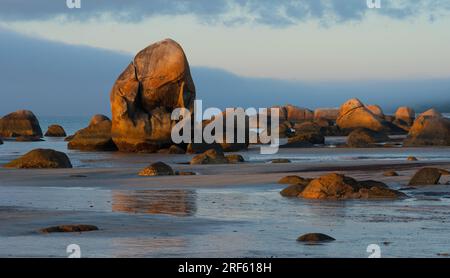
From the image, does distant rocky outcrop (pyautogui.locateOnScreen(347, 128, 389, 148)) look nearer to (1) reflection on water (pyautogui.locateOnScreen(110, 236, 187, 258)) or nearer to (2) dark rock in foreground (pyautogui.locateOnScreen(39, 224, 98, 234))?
(2) dark rock in foreground (pyautogui.locateOnScreen(39, 224, 98, 234))

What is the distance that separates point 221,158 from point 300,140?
62.0 feet

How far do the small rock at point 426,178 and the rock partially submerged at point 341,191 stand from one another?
107 inches

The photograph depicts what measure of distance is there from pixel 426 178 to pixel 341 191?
3782 millimetres

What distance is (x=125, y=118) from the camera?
45250 mm

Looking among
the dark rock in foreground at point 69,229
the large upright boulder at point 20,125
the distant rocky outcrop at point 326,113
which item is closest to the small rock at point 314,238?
the dark rock in foreground at point 69,229

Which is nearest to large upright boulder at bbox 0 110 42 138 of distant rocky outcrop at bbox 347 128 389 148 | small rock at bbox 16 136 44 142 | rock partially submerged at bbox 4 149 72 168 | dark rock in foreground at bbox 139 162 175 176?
small rock at bbox 16 136 44 142

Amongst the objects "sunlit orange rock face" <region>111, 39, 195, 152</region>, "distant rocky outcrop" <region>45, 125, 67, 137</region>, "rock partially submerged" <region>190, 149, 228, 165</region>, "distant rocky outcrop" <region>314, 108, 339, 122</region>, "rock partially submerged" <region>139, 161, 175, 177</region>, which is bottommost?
"distant rocky outcrop" <region>45, 125, 67, 137</region>

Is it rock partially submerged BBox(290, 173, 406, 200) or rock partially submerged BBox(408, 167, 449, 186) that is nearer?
rock partially submerged BBox(290, 173, 406, 200)

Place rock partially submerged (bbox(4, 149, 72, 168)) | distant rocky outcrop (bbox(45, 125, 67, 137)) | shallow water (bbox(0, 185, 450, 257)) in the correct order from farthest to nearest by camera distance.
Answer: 1. distant rocky outcrop (bbox(45, 125, 67, 137))
2. rock partially submerged (bbox(4, 149, 72, 168))
3. shallow water (bbox(0, 185, 450, 257))

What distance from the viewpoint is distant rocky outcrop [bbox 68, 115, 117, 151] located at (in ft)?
155

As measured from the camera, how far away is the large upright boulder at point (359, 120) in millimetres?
74875

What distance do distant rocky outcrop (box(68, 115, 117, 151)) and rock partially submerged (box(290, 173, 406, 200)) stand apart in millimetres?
28180

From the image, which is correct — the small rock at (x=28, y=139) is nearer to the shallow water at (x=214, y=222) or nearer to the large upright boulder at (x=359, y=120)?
the large upright boulder at (x=359, y=120)

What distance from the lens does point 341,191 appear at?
19594mm
